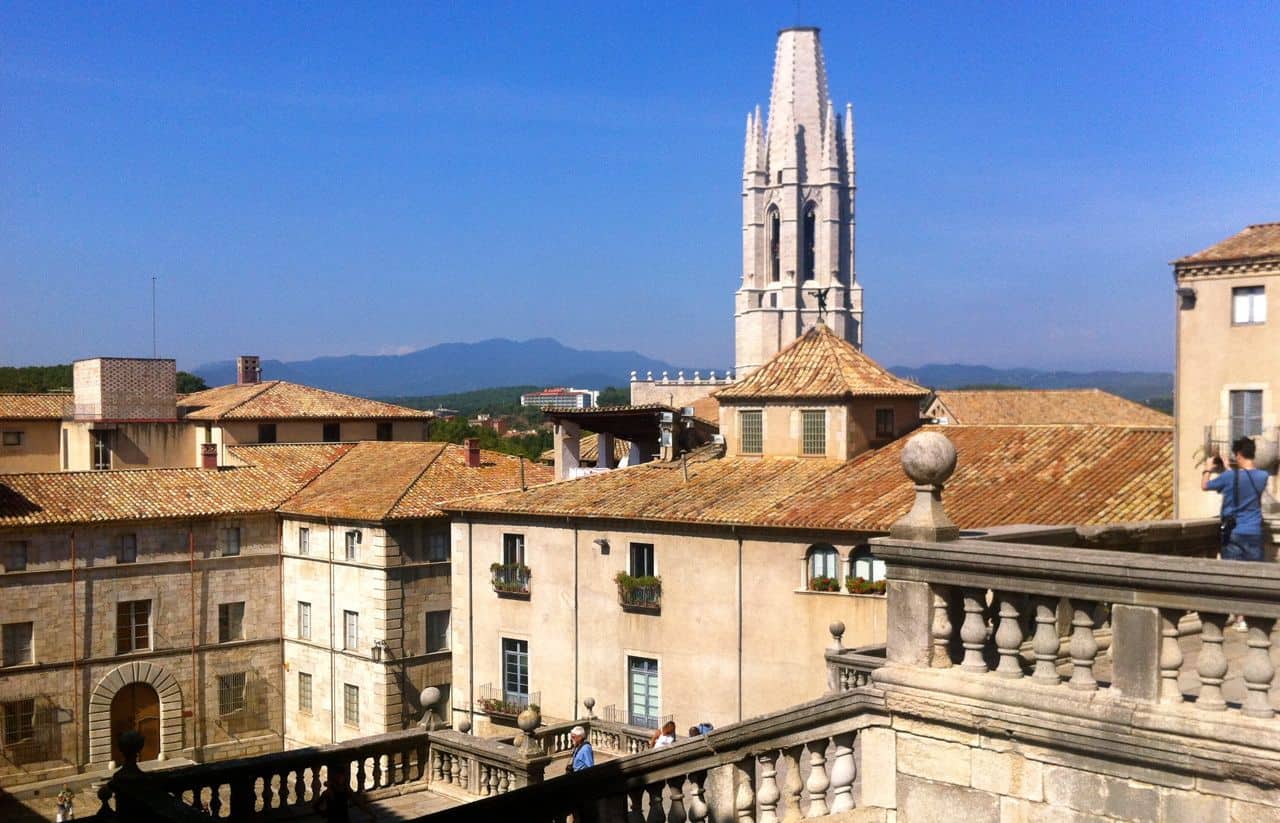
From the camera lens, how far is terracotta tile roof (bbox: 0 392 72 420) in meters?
60.8

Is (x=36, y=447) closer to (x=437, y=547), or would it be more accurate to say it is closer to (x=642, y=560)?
(x=437, y=547)

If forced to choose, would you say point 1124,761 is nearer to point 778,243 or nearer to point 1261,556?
point 1261,556

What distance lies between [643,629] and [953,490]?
28.5 feet

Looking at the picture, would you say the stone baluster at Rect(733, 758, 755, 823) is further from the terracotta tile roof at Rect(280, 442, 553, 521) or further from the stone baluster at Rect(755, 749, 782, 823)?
the terracotta tile roof at Rect(280, 442, 553, 521)

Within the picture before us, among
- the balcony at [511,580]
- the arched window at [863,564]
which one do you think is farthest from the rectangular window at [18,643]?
the arched window at [863,564]

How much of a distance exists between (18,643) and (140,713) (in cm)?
512

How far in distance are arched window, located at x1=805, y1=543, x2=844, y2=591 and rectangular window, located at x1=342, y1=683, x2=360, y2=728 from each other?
21.4 m

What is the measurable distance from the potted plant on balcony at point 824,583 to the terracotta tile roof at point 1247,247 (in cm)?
1011

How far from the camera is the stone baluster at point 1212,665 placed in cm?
636

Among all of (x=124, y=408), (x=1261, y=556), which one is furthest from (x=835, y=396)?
(x=124, y=408)

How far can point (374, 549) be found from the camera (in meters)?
43.0

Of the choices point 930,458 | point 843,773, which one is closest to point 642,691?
point 843,773

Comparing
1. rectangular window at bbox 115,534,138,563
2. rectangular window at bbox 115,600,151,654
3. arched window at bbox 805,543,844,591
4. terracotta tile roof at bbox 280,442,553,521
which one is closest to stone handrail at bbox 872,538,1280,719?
arched window at bbox 805,543,844,591

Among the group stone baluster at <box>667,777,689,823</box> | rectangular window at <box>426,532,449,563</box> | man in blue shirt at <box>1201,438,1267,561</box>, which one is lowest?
rectangular window at <box>426,532,449,563</box>
